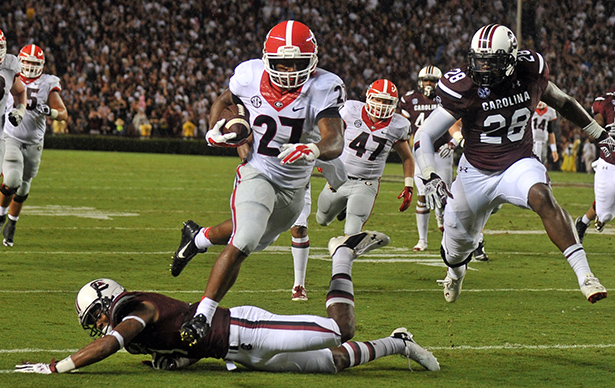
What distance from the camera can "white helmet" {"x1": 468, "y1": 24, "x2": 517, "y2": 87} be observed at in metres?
5.54

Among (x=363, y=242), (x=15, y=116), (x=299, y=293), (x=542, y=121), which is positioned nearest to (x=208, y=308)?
(x=363, y=242)

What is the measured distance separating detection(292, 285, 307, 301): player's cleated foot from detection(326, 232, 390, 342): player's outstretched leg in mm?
1712

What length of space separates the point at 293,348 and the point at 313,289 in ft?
9.23

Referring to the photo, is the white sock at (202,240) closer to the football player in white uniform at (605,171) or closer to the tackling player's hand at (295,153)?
the tackling player's hand at (295,153)

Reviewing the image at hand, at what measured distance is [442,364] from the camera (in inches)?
186

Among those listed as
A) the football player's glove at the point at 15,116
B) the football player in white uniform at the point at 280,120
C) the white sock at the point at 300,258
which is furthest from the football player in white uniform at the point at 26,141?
the football player in white uniform at the point at 280,120

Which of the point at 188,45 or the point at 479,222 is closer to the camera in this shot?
the point at 479,222

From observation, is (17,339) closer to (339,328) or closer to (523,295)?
(339,328)

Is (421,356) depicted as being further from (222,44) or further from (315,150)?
(222,44)

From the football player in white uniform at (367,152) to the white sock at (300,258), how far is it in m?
0.80

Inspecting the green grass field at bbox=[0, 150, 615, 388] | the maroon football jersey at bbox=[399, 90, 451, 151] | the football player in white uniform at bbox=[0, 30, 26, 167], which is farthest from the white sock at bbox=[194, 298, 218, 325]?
the maroon football jersey at bbox=[399, 90, 451, 151]

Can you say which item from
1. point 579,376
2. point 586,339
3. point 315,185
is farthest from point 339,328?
point 315,185

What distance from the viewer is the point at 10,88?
820 centimetres

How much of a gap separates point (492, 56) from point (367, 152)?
245cm
